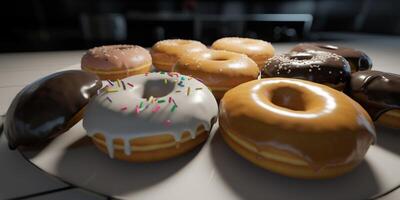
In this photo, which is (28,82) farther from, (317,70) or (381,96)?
(381,96)

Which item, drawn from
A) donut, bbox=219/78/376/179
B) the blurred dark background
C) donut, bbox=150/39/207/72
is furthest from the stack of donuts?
the blurred dark background

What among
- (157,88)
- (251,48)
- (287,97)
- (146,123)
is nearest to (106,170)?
(146,123)

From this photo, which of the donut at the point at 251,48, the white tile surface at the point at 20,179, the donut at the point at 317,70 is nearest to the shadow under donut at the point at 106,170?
the white tile surface at the point at 20,179

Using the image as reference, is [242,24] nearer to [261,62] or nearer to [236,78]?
[261,62]

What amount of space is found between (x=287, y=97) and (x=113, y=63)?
0.79 metres

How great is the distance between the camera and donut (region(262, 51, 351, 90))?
39.7 inches

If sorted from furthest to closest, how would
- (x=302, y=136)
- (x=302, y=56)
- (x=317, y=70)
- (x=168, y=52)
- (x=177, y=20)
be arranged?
1. (x=177, y=20)
2. (x=168, y=52)
3. (x=302, y=56)
4. (x=317, y=70)
5. (x=302, y=136)

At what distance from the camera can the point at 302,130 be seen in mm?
613

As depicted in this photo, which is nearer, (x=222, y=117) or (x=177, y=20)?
(x=222, y=117)

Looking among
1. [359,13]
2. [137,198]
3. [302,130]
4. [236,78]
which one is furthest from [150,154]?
[359,13]

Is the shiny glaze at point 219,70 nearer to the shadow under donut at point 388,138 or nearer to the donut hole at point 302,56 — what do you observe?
the donut hole at point 302,56

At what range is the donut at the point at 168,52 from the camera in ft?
4.46

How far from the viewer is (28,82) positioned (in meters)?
1.23

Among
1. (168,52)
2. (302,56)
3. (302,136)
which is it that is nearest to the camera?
(302,136)
